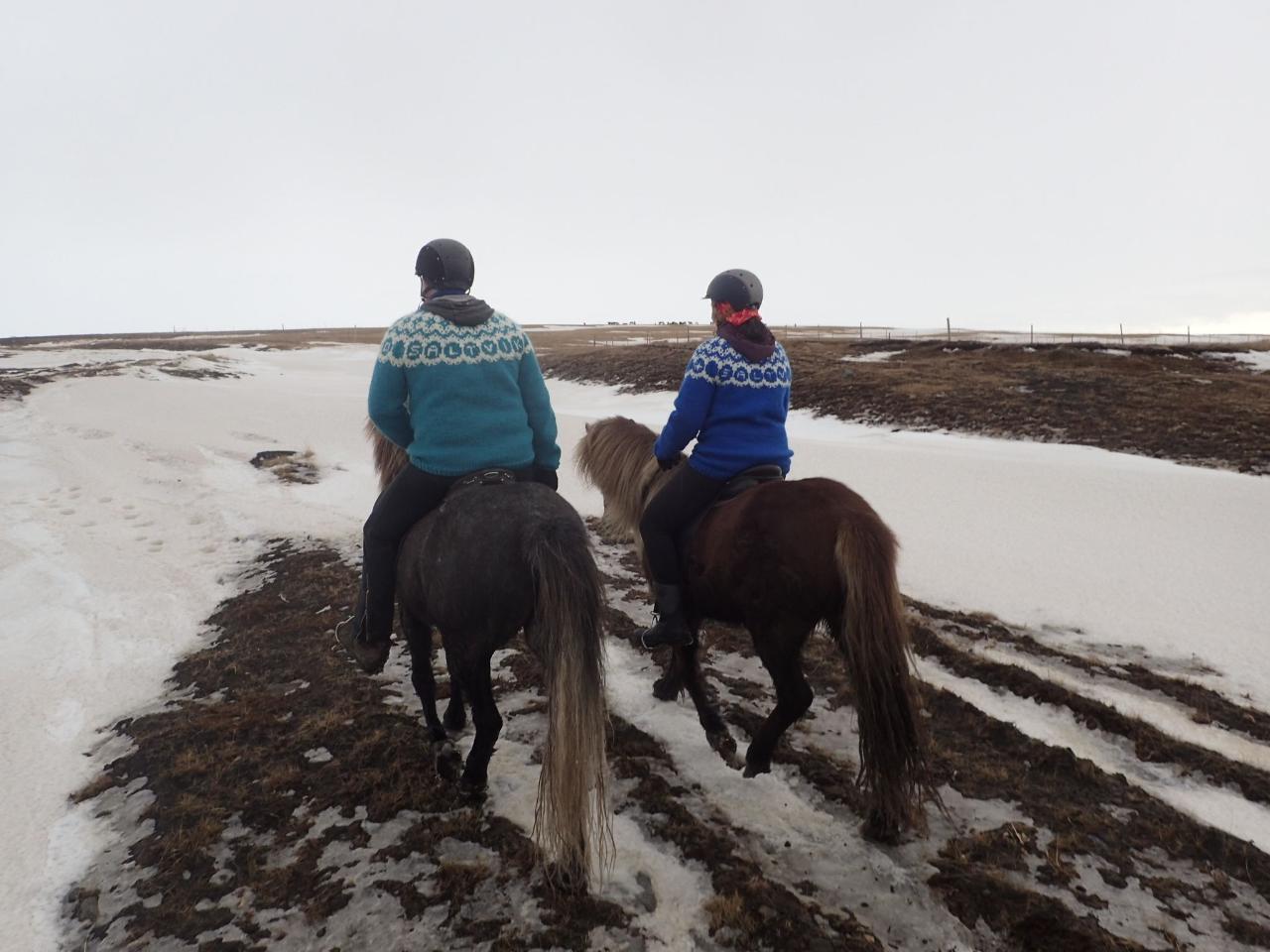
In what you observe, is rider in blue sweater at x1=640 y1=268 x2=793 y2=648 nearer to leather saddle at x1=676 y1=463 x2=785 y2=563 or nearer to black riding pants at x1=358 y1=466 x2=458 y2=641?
leather saddle at x1=676 y1=463 x2=785 y2=563

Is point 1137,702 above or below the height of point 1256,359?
below

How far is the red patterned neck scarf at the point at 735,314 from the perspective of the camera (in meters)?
4.45

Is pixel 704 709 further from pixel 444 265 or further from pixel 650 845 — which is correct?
pixel 444 265

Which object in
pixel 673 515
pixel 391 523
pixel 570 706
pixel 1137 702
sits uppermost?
pixel 391 523

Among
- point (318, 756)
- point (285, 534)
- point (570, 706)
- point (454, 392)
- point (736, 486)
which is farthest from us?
point (285, 534)

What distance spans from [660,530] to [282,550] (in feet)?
23.3

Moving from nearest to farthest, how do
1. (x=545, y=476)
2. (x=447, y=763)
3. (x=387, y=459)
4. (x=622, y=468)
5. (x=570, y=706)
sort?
(x=570, y=706), (x=447, y=763), (x=545, y=476), (x=387, y=459), (x=622, y=468)

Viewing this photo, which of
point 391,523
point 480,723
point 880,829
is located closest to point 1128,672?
point 880,829

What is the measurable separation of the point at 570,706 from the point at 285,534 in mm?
8583

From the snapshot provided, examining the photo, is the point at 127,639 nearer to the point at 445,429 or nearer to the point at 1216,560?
the point at 445,429

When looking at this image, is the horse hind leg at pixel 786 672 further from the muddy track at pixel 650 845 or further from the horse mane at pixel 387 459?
the horse mane at pixel 387 459

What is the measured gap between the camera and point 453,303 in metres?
3.80

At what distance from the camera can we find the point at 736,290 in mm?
4438

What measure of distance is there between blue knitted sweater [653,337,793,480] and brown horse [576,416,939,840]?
13.1 inches
